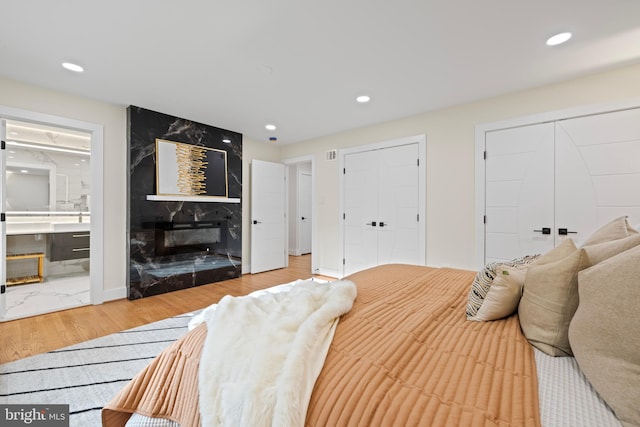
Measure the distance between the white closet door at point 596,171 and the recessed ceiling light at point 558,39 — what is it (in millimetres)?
994

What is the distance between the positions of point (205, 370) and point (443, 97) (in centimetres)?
347

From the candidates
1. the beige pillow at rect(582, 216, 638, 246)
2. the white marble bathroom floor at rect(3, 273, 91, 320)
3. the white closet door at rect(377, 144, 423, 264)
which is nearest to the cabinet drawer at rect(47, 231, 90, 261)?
the white marble bathroom floor at rect(3, 273, 91, 320)

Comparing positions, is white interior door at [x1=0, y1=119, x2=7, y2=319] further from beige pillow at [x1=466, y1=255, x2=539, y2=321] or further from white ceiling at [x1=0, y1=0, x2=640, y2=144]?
beige pillow at [x1=466, y1=255, x2=539, y2=321]

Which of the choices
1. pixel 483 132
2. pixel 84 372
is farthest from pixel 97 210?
pixel 483 132

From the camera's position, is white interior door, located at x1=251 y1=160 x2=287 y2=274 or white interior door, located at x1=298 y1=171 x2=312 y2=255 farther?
white interior door, located at x1=298 y1=171 x2=312 y2=255

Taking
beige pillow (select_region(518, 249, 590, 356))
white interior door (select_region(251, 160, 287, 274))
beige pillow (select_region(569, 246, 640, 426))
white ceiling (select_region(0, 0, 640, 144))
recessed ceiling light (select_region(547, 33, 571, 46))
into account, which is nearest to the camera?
beige pillow (select_region(569, 246, 640, 426))

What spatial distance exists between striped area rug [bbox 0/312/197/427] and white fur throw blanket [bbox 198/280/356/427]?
1.16m

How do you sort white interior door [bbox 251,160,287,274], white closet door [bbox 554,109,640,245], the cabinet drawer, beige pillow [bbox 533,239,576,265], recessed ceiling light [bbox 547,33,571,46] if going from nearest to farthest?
beige pillow [bbox 533,239,576,265], recessed ceiling light [bbox 547,33,571,46], white closet door [bbox 554,109,640,245], the cabinet drawer, white interior door [bbox 251,160,287,274]

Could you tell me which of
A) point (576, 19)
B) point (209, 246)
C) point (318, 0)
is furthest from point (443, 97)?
point (209, 246)

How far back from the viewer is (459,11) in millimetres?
1775

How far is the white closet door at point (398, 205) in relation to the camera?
3.75 metres

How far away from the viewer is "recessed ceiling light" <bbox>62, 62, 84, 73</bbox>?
8.01 ft

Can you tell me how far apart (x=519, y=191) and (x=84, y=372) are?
430 cm

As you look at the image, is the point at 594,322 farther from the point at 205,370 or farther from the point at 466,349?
the point at 205,370
